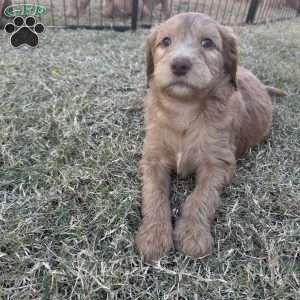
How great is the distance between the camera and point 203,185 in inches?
97.6

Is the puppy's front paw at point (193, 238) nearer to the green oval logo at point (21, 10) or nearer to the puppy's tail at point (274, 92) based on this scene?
the puppy's tail at point (274, 92)

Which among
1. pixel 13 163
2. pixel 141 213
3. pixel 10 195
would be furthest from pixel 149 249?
pixel 13 163

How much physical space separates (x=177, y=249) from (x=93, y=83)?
2289 mm

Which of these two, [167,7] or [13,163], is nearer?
[13,163]

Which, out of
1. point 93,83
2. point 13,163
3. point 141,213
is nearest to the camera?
point 141,213

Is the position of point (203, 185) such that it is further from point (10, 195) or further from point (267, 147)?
point (10, 195)

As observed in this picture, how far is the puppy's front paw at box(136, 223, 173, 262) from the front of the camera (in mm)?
2105

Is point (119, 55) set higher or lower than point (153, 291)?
lower

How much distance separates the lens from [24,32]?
15.8ft

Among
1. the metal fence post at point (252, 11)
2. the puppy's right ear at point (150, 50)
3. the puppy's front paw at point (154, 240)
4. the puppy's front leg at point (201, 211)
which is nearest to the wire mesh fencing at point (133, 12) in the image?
the metal fence post at point (252, 11)

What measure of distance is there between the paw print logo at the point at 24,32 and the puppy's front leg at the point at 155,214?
292cm

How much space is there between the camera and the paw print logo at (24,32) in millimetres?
4586

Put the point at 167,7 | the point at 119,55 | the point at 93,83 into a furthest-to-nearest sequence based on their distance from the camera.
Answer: the point at 167,7 < the point at 119,55 < the point at 93,83

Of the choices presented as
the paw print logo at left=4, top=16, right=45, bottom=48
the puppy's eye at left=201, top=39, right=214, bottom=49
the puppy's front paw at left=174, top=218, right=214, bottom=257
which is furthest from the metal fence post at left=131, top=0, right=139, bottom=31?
the puppy's front paw at left=174, top=218, right=214, bottom=257
